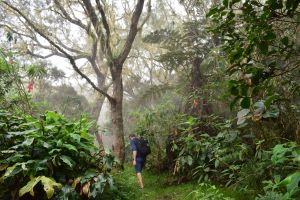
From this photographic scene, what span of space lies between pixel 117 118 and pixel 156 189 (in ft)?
9.11

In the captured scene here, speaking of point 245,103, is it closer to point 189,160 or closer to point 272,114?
point 272,114

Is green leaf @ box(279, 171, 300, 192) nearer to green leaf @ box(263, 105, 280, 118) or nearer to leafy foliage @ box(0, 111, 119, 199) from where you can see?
green leaf @ box(263, 105, 280, 118)

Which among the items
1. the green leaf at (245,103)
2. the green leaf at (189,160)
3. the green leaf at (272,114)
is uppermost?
the green leaf at (245,103)

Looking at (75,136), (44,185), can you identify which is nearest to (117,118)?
(75,136)

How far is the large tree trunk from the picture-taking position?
378 inches

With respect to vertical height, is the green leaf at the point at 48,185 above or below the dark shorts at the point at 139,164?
above

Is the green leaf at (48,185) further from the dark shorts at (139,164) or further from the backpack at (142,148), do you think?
the backpack at (142,148)

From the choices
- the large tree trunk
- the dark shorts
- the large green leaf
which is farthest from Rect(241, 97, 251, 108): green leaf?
the large tree trunk

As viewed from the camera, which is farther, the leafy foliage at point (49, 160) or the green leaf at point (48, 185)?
the leafy foliage at point (49, 160)

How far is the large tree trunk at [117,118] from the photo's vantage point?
9.59 m

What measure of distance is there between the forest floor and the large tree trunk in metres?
1.32

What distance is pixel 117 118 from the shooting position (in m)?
9.77

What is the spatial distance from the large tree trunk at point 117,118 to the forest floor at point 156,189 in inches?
52.2

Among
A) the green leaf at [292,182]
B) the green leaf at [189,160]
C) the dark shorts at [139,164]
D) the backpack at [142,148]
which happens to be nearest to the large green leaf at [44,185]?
Result: the green leaf at [292,182]
